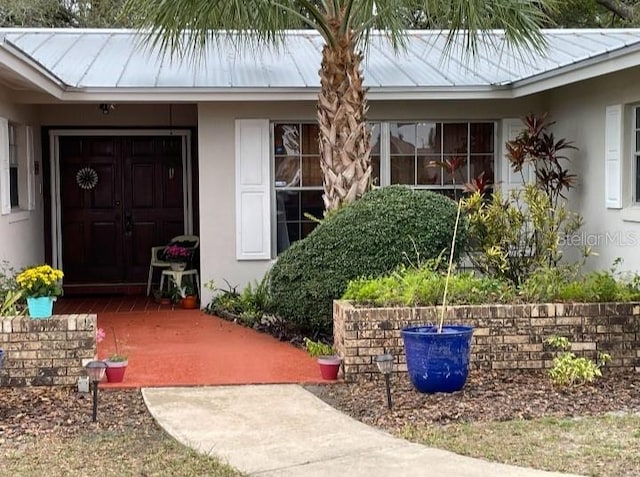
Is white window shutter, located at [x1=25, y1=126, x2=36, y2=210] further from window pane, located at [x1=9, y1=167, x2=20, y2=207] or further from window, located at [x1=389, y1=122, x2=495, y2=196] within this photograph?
window, located at [x1=389, y1=122, x2=495, y2=196]

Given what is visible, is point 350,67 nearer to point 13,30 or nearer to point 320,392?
point 320,392

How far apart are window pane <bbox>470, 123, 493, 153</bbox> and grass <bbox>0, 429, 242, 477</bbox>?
6.86 m

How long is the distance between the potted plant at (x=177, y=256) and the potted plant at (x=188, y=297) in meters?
0.27

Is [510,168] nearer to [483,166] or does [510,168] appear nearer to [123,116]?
[483,166]

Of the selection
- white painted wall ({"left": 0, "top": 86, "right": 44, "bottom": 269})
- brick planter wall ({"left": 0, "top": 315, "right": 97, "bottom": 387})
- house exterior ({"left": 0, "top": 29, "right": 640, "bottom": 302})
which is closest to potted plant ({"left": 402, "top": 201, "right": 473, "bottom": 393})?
brick planter wall ({"left": 0, "top": 315, "right": 97, "bottom": 387})

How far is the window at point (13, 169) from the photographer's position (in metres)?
10.4

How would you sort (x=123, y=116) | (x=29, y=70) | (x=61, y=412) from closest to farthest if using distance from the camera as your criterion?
(x=61, y=412), (x=29, y=70), (x=123, y=116)

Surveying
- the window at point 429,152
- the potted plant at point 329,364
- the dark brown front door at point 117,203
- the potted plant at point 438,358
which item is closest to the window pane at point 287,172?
the window at point 429,152

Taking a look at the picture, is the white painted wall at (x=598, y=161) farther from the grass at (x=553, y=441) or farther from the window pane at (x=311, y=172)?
the grass at (x=553, y=441)

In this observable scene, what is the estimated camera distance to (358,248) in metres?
8.20

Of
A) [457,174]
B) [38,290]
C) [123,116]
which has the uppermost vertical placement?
[123,116]

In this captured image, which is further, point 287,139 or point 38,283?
point 287,139

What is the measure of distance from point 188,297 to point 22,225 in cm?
231

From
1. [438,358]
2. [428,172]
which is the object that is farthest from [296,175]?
[438,358]
